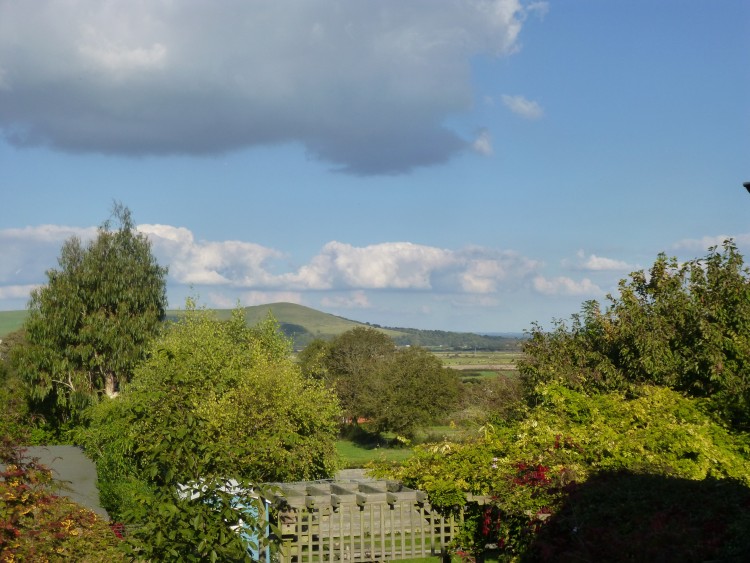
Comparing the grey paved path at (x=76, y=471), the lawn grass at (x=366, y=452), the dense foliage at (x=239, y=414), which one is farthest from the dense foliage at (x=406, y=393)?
the dense foliage at (x=239, y=414)

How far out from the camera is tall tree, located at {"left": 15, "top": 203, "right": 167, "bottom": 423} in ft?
139

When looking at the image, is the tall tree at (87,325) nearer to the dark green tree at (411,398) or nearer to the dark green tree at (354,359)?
the dark green tree at (411,398)

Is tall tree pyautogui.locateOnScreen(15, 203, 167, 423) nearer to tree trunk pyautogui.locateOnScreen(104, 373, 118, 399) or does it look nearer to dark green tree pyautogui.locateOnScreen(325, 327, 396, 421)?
tree trunk pyautogui.locateOnScreen(104, 373, 118, 399)

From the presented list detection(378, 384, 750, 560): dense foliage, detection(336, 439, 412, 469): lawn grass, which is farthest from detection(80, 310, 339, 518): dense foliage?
detection(336, 439, 412, 469): lawn grass

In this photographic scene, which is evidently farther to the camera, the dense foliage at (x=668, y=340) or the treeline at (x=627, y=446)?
the dense foliage at (x=668, y=340)

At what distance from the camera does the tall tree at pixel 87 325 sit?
4225 centimetres

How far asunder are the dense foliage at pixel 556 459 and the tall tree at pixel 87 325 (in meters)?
30.0

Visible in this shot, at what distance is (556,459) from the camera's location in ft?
42.1

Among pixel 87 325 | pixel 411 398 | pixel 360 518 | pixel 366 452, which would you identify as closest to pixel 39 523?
pixel 360 518

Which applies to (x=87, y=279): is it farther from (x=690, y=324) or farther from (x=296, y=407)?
(x=690, y=324)

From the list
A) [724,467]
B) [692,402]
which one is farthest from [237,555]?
[692,402]

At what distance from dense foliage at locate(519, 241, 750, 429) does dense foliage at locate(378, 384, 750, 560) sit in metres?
2.52

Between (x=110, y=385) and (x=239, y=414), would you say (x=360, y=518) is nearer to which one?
(x=239, y=414)

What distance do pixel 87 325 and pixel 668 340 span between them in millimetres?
31885
